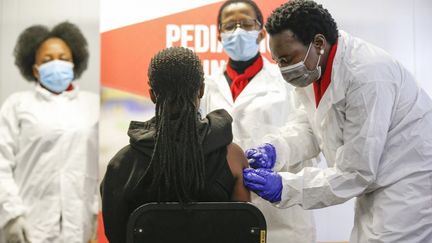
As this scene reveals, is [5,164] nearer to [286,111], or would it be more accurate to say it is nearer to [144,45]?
[144,45]

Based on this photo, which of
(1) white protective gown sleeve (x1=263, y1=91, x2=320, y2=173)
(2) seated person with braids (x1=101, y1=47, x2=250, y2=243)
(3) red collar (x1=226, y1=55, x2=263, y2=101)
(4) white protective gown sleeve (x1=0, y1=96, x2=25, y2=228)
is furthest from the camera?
(4) white protective gown sleeve (x1=0, y1=96, x2=25, y2=228)

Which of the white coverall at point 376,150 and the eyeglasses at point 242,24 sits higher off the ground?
the eyeglasses at point 242,24

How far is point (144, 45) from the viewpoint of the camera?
328 centimetres

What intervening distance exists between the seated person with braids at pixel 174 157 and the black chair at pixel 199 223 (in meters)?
0.07

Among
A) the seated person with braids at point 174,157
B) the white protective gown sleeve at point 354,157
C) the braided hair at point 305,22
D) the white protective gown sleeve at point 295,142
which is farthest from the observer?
the white protective gown sleeve at point 295,142

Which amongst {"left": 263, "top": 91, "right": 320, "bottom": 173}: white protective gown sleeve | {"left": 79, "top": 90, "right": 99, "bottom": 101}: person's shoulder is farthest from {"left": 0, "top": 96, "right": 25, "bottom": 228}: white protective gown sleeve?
{"left": 263, "top": 91, "right": 320, "bottom": 173}: white protective gown sleeve

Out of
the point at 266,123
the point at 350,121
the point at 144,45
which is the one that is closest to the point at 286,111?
the point at 266,123

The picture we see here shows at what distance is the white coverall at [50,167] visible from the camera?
3.33 m

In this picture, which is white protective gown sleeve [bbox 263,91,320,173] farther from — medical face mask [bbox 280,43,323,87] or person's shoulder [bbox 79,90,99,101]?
person's shoulder [bbox 79,90,99,101]

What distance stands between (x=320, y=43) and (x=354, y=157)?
417 mm

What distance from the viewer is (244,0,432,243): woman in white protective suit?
1.88 meters

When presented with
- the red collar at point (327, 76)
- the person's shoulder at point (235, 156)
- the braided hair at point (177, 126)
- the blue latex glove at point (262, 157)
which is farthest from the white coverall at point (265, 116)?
the braided hair at point (177, 126)

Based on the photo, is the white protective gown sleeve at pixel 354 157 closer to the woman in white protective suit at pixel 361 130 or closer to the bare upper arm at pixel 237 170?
the woman in white protective suit at pixel 361 130

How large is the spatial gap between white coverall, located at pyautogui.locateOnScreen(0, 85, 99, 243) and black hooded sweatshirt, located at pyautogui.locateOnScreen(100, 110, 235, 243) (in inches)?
70.2
